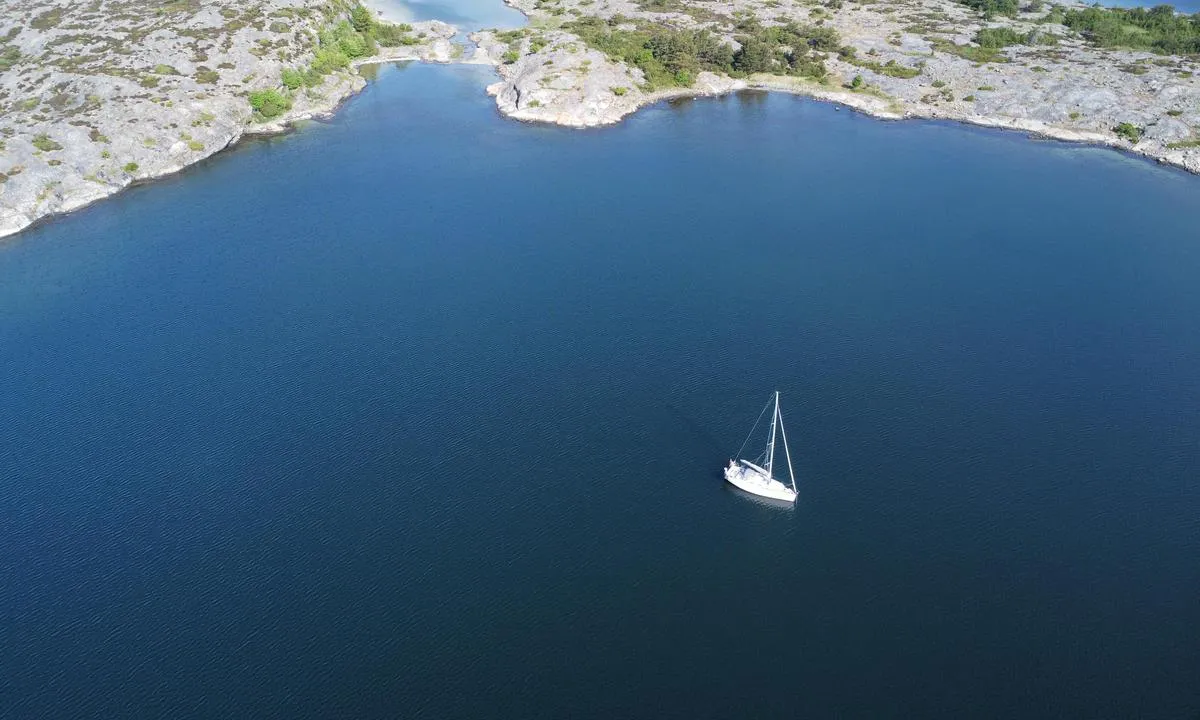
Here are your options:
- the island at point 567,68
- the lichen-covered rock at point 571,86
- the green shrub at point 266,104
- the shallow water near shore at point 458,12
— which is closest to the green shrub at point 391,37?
the island at point 567,68

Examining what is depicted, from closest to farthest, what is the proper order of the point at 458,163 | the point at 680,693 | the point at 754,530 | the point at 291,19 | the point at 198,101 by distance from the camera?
the point at 680,693
the point at 754,530
the point at 458,163
the point at 198,101
the point at 291,19

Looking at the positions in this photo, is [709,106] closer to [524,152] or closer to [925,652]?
[524,152]

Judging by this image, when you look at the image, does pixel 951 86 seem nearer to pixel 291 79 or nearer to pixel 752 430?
pixel 752 430

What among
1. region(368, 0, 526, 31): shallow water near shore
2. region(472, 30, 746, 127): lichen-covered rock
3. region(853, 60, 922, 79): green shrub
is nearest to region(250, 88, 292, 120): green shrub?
region(472, 30, 746, 127): lichen-covered rock

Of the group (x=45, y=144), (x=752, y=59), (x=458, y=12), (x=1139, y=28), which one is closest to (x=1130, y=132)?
(x=1139, y=28)

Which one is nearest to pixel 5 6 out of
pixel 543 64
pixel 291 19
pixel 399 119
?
pixel 291 19

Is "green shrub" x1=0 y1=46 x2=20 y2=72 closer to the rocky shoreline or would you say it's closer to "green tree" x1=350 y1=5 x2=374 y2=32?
"green tree" x1=350 y1=5 x2=374 y2=32

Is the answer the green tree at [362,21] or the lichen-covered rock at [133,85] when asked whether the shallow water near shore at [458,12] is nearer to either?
the green tree at [362,21]
